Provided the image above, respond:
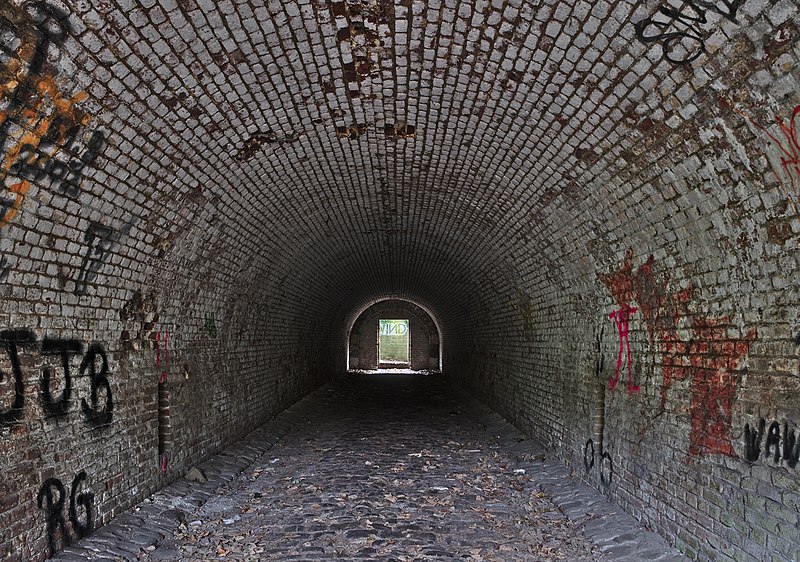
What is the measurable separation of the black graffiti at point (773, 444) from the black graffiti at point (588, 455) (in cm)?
357

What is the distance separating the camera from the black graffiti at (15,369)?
5.27 m

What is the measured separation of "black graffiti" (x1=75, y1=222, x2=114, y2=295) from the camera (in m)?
6.25

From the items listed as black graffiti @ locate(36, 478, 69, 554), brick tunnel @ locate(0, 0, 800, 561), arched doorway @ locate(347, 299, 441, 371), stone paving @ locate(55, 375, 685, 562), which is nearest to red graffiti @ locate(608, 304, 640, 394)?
brick tunnel @ locate(0, 0, 800, 561)

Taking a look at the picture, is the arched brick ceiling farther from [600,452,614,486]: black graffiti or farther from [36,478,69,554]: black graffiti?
[36,478,69,554]: black graffiti

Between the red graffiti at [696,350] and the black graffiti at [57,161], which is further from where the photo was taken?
the red graffiti at [696,350]

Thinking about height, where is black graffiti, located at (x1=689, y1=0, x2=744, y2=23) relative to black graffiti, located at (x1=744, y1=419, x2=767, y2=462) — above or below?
above

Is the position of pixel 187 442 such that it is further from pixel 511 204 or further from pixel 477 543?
pixel 511 204

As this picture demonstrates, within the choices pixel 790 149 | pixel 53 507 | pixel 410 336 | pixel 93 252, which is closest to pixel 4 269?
pixel 93 252

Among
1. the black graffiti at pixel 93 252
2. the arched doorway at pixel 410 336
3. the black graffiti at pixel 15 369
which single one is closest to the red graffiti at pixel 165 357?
the black graffiti at pixel 93 252

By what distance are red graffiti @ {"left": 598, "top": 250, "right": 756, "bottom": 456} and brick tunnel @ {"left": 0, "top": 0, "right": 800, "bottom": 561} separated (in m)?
0.03

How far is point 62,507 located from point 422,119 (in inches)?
212

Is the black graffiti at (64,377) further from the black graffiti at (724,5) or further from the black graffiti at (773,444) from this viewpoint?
the black graffiti at (773,444)

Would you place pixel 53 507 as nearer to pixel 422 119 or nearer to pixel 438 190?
pixel 422 119

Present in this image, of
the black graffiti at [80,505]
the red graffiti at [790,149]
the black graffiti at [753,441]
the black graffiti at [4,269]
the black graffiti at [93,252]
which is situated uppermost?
the red graffiti at [790,149]
